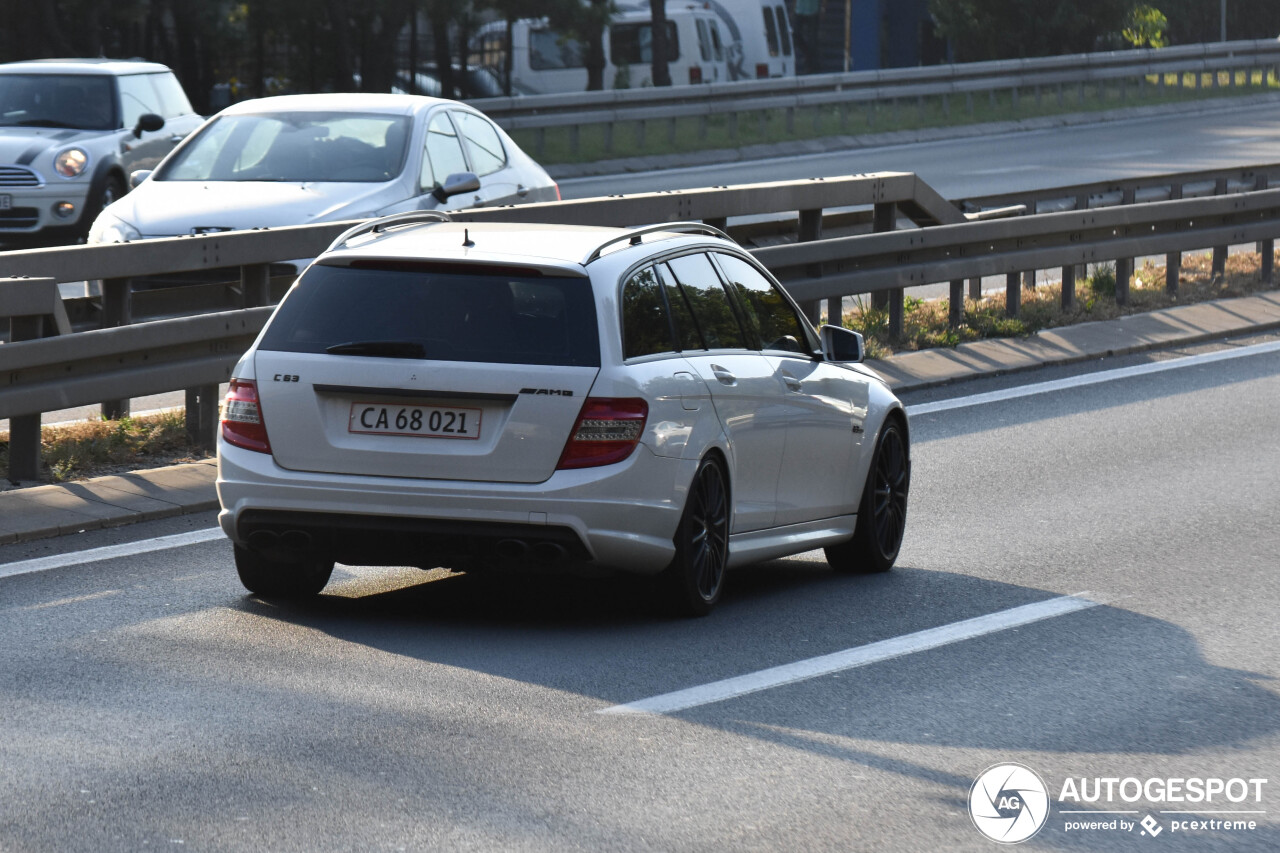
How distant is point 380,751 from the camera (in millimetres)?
5828

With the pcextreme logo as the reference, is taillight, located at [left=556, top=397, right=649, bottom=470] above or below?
above

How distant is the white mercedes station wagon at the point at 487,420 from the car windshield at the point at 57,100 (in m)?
14.1

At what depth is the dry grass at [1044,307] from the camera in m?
15.6

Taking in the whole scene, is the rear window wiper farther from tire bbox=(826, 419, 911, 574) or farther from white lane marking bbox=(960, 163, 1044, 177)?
white lane marking bbox=(960, 163, 1044, 177)

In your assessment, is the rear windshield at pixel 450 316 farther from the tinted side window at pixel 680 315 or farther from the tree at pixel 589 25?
the tree at pixel 589 25

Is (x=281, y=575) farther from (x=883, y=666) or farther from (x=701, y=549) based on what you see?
(x=883, y=666)

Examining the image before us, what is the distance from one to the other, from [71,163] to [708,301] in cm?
1311

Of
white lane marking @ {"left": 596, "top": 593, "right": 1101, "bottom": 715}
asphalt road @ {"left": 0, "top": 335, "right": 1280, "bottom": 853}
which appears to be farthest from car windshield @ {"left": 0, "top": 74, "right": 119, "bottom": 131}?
white lane marking @ {"left": 596, "top": 593, "right": 1101, "bottom": 715}

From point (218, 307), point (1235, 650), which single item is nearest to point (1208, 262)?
point (218, 307)

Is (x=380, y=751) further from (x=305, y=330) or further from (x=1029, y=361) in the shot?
(x=1029, y=361)

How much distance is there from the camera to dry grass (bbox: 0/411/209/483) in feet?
34.2

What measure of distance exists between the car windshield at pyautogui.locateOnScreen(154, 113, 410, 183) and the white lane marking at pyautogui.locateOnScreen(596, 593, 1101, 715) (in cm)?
704

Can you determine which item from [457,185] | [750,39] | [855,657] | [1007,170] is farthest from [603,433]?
[750,39]

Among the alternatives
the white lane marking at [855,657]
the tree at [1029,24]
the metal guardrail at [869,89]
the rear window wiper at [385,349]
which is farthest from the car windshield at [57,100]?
the tree at [1029,24]
